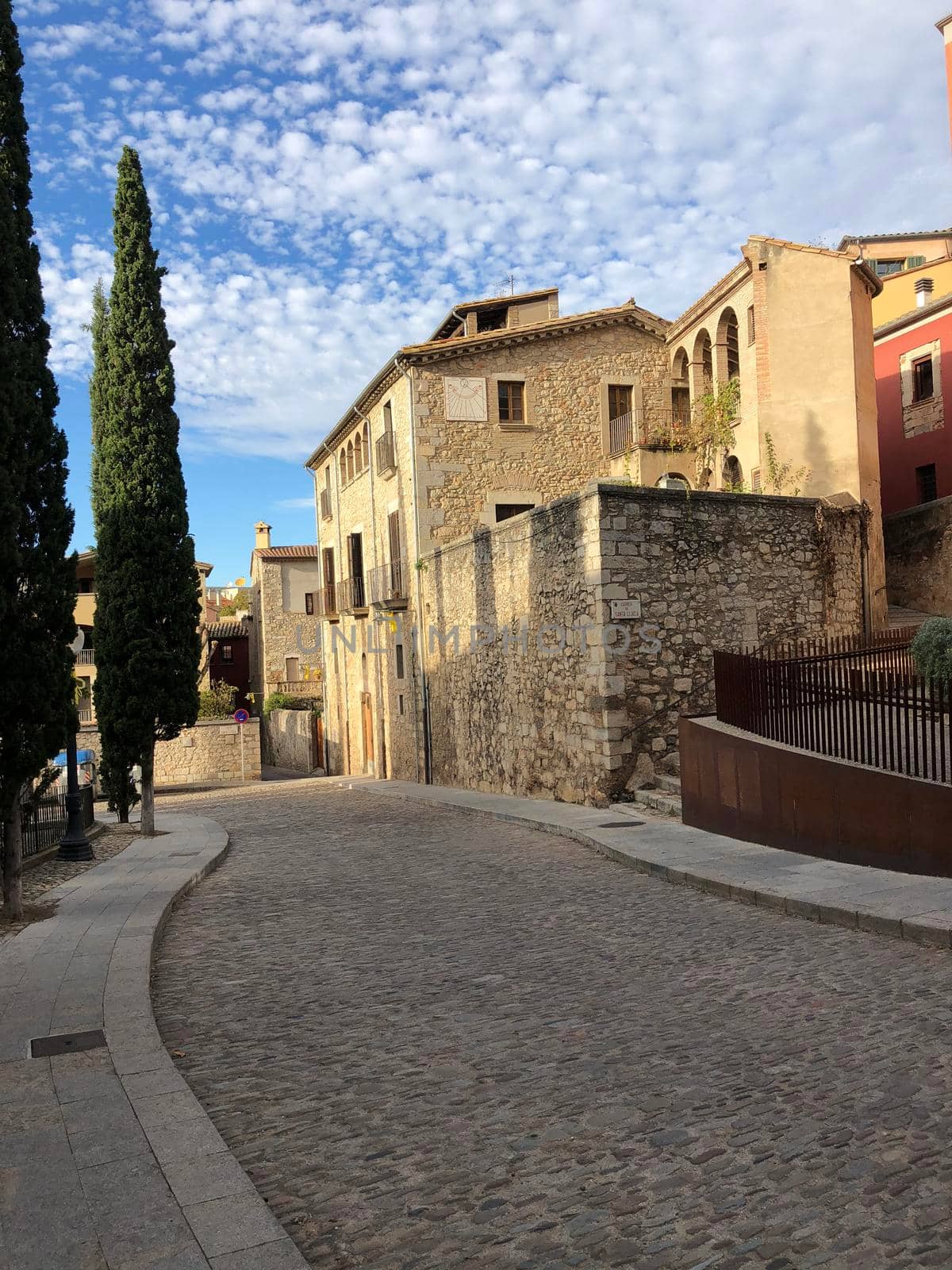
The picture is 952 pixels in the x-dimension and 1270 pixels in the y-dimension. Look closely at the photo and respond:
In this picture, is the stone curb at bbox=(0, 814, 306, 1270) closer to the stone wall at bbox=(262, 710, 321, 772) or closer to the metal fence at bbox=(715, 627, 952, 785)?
the metal fence at bbox=(715, 627, 952, 785)

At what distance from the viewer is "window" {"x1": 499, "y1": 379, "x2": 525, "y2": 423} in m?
22.4

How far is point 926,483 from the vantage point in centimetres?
2667

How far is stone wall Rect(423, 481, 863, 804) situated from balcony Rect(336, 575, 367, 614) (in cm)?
966

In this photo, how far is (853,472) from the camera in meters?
18.9

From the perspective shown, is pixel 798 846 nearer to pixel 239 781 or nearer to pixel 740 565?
pixel 740 565

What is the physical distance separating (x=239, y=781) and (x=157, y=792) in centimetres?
336

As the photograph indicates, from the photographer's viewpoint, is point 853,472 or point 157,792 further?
point 157,792

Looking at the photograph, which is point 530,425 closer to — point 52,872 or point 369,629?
point 369,629

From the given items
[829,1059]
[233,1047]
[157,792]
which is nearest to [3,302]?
[233,1047]

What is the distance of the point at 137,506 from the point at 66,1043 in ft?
34.6

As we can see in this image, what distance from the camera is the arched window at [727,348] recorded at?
68.1ft

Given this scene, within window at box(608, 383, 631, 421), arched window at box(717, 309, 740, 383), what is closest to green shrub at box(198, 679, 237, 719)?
window at box(608, 383, 631, 421)

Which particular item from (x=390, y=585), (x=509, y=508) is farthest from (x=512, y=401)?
(x=390, y=585)

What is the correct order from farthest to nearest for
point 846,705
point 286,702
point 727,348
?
point 286,702 → point 727,348 → point 846,705
